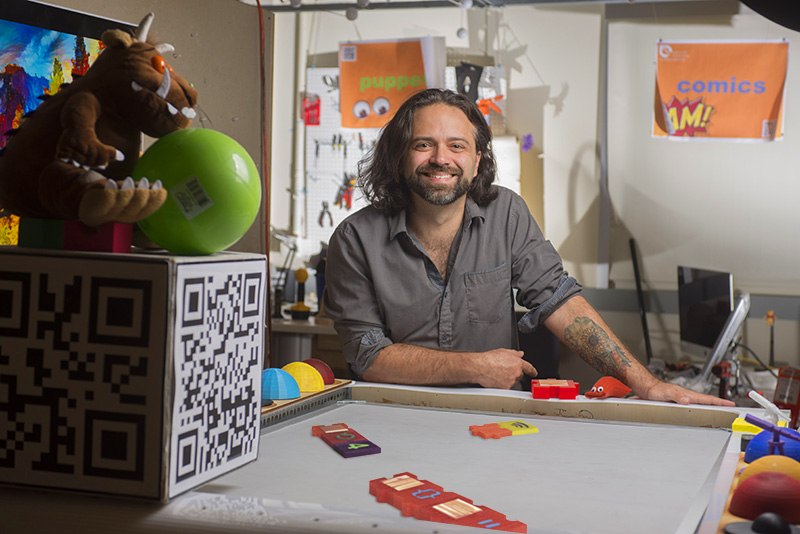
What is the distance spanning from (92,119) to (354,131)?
3.09 metres

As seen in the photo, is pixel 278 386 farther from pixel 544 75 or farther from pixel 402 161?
pixel 544 75

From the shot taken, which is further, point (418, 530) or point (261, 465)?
point (261, 465)

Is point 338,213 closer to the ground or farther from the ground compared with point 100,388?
farther from the ground

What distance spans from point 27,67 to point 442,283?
121cm

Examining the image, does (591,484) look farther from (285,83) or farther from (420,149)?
(285,83)

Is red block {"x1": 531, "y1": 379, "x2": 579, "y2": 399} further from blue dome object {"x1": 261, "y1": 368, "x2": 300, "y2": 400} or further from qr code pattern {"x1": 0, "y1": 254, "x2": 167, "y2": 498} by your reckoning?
qr code pattern {"x1": 0, "y1": 254, "x2": 167, "y2": 498}

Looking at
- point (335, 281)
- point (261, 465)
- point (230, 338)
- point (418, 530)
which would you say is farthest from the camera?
point (335, 281)

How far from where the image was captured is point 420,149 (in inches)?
78.6

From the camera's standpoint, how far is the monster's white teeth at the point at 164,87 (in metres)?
0.77

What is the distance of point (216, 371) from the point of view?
0.79 metres

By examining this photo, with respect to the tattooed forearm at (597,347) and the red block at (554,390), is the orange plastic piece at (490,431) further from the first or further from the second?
the tattooed forearm at (597,347)

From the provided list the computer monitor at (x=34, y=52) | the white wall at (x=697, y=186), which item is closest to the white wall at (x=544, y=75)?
the white wall at (x=697, y=186)

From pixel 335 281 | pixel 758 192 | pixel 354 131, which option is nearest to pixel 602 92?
pixel 758 192

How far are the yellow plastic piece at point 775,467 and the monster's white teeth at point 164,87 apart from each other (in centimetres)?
72
